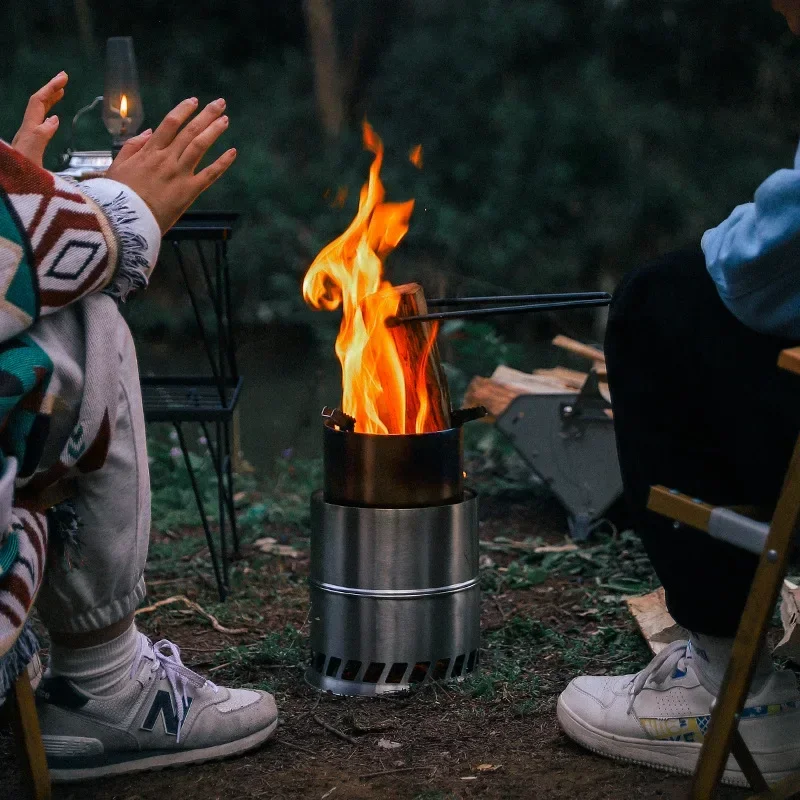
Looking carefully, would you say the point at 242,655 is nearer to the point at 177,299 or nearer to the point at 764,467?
the point at 764,467

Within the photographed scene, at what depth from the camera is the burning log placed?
2471 mm


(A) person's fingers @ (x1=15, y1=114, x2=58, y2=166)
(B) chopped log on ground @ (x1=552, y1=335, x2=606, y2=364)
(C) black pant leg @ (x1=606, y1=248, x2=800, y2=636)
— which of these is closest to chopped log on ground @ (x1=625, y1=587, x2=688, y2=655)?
(C) black pant leg @ (x1=606, y1=248, x2=800, y2=636)

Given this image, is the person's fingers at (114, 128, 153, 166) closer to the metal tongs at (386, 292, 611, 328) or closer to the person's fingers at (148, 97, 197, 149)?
the person's fingers at (148, 97, 197, 149)

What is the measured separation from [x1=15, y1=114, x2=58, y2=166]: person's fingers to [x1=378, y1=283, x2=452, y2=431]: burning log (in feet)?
2.44

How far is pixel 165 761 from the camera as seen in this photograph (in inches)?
83.8

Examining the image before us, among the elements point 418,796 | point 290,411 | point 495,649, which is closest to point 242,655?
point 495,649

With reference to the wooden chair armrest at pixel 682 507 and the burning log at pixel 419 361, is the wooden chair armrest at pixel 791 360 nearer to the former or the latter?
the wooden chair armrest at pixel 682 507

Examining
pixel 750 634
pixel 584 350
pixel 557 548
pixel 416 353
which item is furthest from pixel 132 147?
pixel 584 350

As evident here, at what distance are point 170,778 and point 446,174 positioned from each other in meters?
8.39

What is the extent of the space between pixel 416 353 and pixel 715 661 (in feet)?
2.86

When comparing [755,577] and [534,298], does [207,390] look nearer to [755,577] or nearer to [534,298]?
[534,298]

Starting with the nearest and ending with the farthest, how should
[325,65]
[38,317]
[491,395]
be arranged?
[38,317] → [491,395] → [325,65]

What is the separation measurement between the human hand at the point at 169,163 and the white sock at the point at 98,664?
0.72 m

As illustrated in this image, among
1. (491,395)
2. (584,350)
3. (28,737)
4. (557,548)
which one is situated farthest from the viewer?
(584,350)
